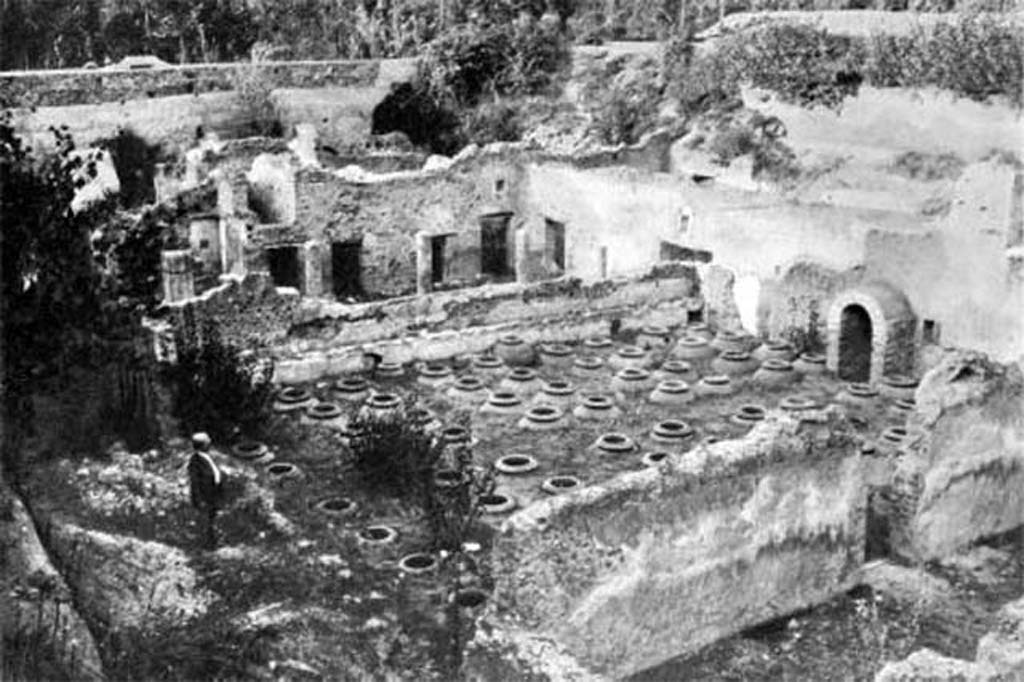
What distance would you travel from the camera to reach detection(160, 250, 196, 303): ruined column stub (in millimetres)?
18969

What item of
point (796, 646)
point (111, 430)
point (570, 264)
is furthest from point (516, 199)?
point (796, 646)

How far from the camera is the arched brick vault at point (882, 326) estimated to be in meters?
19.0

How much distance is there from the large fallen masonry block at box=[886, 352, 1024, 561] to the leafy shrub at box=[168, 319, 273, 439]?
23.4 feet

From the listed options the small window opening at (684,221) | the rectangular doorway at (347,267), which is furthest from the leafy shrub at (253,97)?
the small window opening at (684,221)

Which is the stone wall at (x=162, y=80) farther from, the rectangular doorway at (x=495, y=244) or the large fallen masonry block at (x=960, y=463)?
the large fallen masonry block at (x=960, y=463)

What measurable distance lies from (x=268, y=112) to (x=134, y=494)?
24.7 metres

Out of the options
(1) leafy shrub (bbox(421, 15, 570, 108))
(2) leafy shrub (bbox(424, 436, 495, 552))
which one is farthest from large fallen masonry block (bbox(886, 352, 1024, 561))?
(1) leafy shrub (bbox(421, 15, 570, 108))

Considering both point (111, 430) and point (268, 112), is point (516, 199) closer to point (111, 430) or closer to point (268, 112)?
point (268, 112)

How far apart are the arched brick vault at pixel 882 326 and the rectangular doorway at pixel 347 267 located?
1044 centimetres

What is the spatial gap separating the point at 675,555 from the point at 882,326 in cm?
929

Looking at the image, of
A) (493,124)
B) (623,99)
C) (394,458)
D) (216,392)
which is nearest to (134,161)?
(493,124)

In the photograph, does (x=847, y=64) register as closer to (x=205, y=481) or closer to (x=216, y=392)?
(x=216, y=392)

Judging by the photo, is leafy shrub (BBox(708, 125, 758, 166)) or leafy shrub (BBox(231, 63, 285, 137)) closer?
leafy shrub (BBox(708, 125, 758, 166))

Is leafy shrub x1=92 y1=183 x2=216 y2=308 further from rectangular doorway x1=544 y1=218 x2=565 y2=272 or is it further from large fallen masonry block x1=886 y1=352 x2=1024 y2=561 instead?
rectangular doorway x1=544 y1=218 x2=565 y2=272
